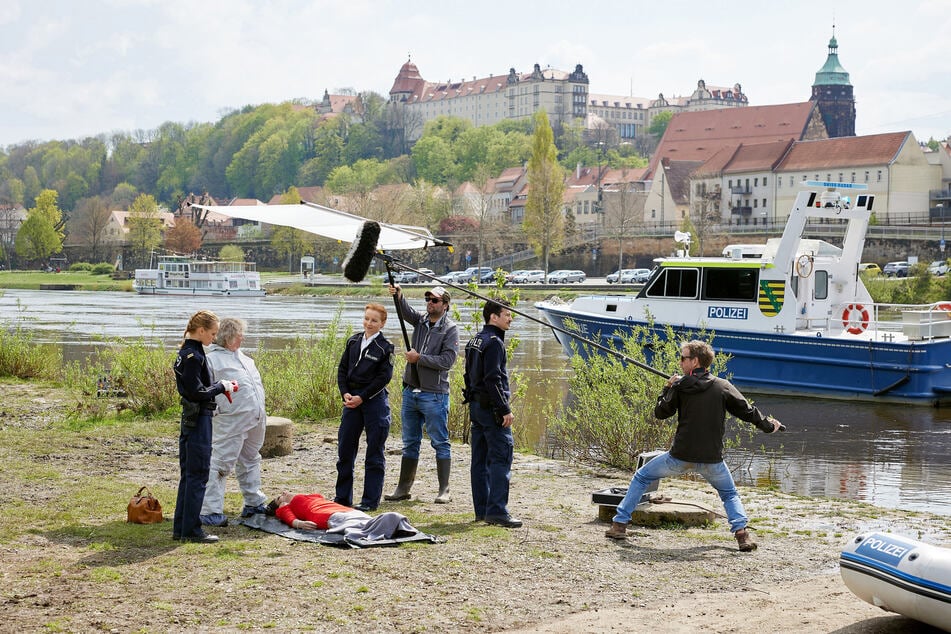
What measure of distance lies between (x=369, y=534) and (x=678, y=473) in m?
2.24

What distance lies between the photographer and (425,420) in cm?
966

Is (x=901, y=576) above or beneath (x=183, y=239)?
beneath

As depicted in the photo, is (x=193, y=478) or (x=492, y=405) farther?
(x=492, y=405)

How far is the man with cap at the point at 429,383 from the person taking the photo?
930 centimetres

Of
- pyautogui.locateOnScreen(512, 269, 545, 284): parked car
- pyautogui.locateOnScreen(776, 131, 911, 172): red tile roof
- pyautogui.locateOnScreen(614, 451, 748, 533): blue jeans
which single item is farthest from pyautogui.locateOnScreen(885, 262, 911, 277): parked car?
pyautogui.locateOnScreen(614, 451, 748, 533): blue jeans

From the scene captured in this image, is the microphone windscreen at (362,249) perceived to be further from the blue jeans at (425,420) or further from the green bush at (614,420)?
the green bush at (614,420)

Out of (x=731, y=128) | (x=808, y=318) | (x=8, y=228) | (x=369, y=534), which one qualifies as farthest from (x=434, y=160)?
(x=369, y=534)

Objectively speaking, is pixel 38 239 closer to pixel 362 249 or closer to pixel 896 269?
pixel 896 269

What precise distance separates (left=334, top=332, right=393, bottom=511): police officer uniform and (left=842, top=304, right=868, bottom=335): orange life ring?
48.9ft

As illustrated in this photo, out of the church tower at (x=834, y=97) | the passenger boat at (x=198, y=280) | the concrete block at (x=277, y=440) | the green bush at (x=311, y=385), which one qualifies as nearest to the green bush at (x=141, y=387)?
the green bush at (x=311, y=385)

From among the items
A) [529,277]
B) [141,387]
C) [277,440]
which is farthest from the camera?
[529,277]

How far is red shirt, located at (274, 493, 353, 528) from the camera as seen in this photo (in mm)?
8172

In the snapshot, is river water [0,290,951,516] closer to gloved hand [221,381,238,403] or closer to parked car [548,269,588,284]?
gloved hand [221,381,238,403]

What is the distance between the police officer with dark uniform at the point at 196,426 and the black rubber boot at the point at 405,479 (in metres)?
2.16
